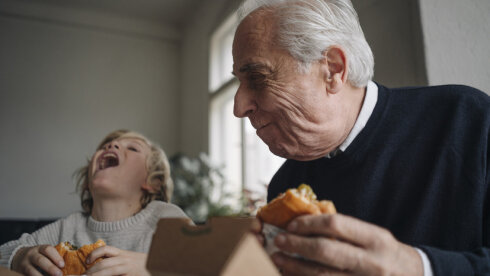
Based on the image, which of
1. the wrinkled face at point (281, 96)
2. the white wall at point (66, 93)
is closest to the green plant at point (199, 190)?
the white wall at point (66, 93)

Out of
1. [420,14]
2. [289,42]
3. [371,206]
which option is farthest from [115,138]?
[420,14]

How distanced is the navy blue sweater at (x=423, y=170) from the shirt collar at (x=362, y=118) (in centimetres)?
2

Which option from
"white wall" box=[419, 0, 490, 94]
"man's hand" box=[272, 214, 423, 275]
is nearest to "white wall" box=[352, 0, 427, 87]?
"white wall" box=[419, 0, 490, 94]

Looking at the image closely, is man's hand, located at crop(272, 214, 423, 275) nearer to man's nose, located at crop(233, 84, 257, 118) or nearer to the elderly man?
the elderly man

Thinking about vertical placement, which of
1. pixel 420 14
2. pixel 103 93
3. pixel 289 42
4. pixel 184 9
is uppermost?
pixel 184 9

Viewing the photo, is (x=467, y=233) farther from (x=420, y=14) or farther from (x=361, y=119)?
(x=420, y=14)

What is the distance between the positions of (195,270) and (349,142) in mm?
760

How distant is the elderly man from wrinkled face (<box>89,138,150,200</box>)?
758mm

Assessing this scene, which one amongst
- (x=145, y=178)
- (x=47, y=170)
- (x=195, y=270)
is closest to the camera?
(x=195, y=270)

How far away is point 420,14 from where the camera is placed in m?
1.45

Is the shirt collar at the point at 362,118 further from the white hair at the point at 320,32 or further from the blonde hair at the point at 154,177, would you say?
the blonde hair at the point at 154,177

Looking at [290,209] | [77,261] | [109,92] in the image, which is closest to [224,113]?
[109,92]

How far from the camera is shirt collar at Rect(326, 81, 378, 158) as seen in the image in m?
1.09

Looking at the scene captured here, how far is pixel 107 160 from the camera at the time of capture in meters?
1.84
